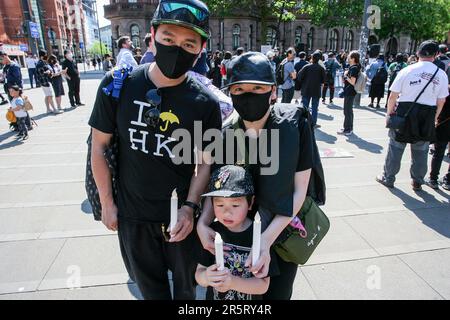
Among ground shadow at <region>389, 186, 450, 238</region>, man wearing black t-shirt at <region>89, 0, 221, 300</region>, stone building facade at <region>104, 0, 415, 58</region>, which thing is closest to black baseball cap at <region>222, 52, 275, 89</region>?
man wearing black t-shirt at <region>89, 0, 221, 300</region>

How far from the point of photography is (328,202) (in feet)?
14.8

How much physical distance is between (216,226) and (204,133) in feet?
1.83

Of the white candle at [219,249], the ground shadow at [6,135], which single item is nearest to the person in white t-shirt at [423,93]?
the white candle at [219,249]

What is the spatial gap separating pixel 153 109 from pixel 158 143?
0.19m

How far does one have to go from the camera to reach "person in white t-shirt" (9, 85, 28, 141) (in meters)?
7.57

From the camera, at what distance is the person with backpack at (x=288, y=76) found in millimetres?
9328

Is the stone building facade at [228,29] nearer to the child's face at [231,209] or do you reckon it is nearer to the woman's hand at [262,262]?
the child's face at [231,209]

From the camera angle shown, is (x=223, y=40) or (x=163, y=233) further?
(x=223, y=40)

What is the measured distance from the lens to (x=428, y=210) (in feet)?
13.8

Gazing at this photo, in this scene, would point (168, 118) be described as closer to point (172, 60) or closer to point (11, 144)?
point (172, 60)

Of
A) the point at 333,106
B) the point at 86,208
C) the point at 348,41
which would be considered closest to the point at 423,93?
the point at 86,208

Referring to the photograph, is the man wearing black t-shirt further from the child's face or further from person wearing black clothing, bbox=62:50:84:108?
person wearing black clothing, bbox=62:50:84:108
